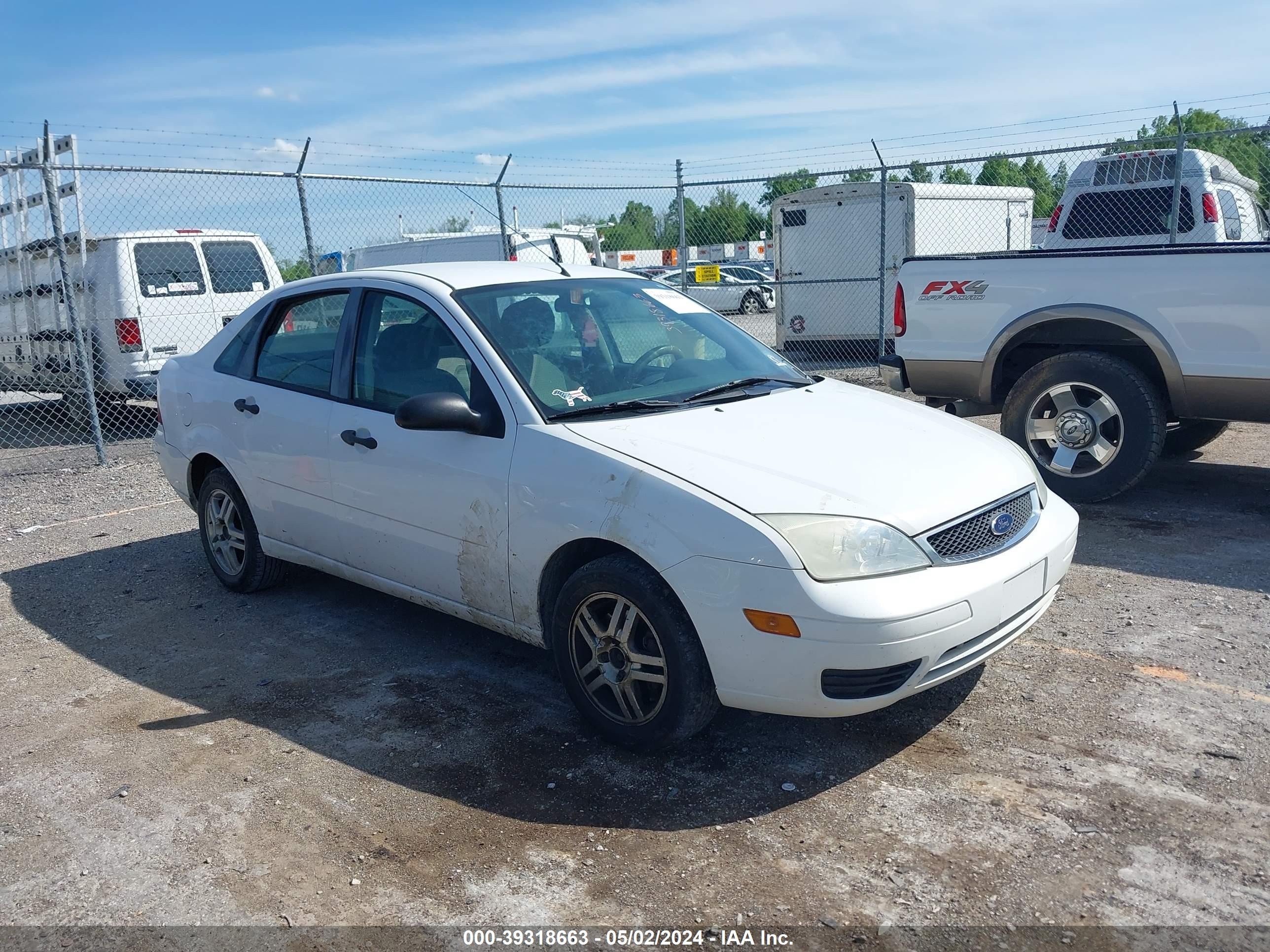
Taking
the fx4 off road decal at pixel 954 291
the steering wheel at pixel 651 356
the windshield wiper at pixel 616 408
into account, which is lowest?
the windshield wiper at pixel 616 408

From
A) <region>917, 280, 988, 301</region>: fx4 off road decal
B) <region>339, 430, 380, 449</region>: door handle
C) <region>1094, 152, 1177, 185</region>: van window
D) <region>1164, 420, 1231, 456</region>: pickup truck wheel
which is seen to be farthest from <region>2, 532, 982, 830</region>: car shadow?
<region>1094, 152, 1177, 185</region>: van window

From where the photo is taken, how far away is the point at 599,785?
3.61 m

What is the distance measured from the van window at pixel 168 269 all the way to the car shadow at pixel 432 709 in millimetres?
6326

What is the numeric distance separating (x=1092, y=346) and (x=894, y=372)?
1.24m

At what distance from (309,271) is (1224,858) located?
10.1m

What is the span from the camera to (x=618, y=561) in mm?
3621

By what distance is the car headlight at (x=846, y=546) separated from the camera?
3.28 meters

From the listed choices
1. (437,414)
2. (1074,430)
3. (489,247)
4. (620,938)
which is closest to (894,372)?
(1074,430)

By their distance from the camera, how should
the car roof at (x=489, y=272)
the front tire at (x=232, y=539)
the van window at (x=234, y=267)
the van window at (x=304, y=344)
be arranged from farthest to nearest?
1. the van window at (x=234, y=267)
2. the front tire at (x=232, y=539)
3. the van window at (x=304, y=344)
4. the car roof at (x=489, y=272)

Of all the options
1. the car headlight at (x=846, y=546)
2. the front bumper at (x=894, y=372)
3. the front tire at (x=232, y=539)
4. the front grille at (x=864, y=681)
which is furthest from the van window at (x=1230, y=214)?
the front tire at (x=232, y=539)

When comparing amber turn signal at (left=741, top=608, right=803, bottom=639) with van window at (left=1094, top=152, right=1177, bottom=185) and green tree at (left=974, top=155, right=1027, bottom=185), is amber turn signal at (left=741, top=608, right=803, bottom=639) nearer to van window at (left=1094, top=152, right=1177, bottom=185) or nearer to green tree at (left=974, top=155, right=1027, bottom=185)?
van window at (left=1094, top=152, right=1177, bottom=185)

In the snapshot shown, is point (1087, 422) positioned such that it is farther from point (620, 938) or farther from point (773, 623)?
point (620, 938)

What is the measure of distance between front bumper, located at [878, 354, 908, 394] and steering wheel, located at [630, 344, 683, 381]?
2.71 metres

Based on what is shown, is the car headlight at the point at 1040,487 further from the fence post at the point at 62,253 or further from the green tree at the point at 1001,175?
the green tree at the point at 1001,175
